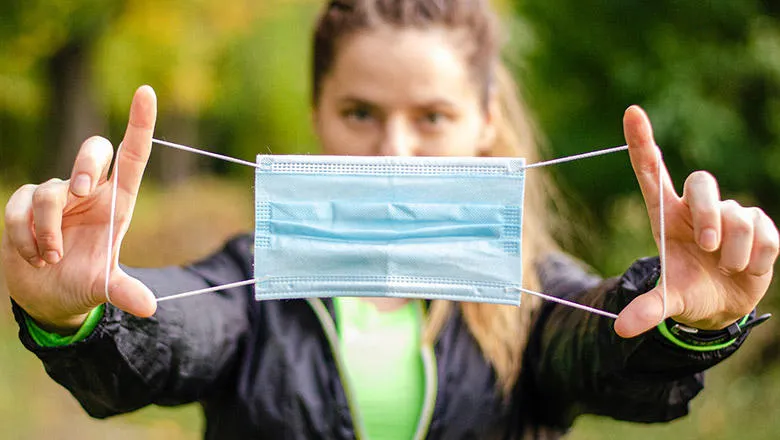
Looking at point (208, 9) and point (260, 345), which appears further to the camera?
point (208, 9)

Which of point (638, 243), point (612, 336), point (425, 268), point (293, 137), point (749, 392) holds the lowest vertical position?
point (749, 392)

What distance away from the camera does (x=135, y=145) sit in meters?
1.58

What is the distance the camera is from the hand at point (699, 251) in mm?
1507

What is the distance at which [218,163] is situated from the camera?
2102cm

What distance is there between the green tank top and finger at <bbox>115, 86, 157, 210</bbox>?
2.46ft

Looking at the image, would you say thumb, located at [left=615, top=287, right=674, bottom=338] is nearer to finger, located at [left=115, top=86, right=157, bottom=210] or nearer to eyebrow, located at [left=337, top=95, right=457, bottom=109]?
eyebrow, located at [left=337, top=95, right=457, bottom=109]

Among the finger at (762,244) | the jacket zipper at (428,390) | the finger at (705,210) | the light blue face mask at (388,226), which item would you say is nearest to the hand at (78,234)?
the light blue face mask at (388,226)

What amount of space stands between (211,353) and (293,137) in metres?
11.8

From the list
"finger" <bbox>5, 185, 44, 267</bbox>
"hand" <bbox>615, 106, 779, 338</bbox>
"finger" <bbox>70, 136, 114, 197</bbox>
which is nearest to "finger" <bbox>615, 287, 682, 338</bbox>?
"hand" <bbox>615, 106, 779, 338</bbox>

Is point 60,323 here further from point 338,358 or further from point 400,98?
point 400,98

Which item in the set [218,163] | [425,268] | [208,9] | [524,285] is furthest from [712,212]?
[218,163]

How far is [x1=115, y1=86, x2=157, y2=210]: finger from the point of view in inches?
61.0

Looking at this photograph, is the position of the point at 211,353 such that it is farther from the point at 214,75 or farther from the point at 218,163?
the point at 218,163

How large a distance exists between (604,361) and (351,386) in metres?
0.63
